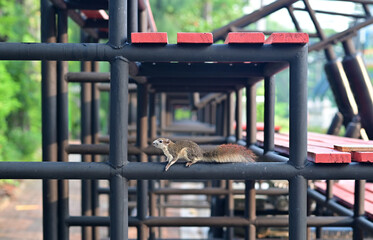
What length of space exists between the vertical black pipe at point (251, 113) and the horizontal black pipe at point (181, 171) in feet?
7.94

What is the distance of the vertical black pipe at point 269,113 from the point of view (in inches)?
169

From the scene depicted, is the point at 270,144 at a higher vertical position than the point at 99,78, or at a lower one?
lower

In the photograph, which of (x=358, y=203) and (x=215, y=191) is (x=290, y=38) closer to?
(x=358, y=203)

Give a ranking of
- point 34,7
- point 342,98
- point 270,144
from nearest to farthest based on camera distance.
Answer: point 270,144
point 342,98
point 34,7

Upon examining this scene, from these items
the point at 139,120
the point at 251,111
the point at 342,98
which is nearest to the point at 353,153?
the point at 251,111

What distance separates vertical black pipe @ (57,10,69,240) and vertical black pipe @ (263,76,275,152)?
208 cm

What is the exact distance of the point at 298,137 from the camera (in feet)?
9.45

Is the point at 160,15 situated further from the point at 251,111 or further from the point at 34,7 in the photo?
the point at 251,111

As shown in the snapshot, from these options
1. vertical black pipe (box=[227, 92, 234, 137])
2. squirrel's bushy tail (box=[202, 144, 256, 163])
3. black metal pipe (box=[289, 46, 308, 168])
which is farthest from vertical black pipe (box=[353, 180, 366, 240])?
vertical black pipe (box=[227, 92, 234, 137])

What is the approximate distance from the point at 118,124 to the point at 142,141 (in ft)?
8.41

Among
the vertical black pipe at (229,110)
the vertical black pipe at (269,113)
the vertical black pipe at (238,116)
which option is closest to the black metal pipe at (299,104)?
the vertical black pipe at (269,113)

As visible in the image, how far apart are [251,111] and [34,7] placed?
21.1m

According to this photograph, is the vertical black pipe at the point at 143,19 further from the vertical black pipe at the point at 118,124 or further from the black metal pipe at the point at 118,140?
the black metal pipe at the point at 118,140

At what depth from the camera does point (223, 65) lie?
4145 mm
